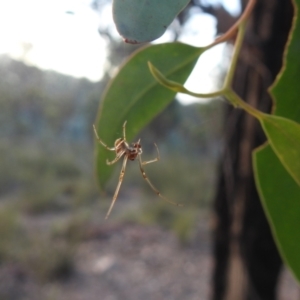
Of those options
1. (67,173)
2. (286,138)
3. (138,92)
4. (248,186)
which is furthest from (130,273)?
(286,138)

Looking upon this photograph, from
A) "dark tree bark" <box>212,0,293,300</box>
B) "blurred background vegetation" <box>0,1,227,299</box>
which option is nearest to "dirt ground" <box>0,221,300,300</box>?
"blurred background vegetation" <box>0,1,227,299</box>

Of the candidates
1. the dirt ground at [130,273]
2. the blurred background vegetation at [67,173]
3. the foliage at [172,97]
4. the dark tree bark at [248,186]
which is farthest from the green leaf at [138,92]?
the blurred background vegetation at [67,173]

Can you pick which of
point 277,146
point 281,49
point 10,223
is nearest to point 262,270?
point 281,49

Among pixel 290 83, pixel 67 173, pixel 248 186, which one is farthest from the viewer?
pixel 67 173

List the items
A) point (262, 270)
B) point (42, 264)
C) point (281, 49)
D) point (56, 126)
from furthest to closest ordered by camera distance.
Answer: point (56, 126), point (42, 264), point (262, 270), point (281, 49)

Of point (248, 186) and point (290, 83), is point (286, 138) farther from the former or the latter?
point (248, 186)

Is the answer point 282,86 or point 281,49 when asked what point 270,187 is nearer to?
point 282,86
